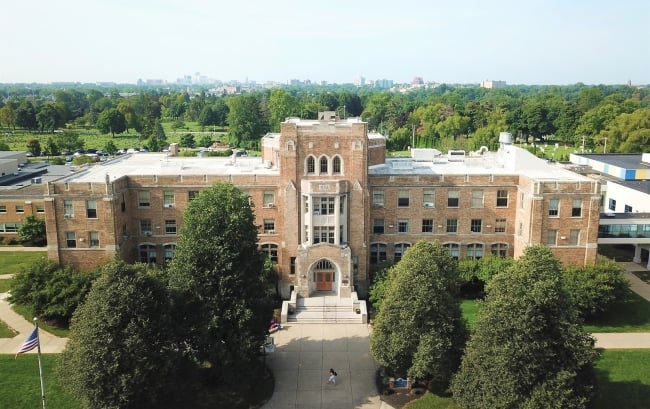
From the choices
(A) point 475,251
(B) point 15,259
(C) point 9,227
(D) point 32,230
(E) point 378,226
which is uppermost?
(E) point 378,226

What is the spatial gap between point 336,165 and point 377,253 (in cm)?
968

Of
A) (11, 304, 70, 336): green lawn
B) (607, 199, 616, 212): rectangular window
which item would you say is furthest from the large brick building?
(607, 199, 616, 212): rectangular window

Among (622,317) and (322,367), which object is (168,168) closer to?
(322,367)

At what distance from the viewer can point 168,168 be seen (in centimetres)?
5572

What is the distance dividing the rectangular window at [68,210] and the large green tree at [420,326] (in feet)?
95.5

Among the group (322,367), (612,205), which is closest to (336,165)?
(322,367)

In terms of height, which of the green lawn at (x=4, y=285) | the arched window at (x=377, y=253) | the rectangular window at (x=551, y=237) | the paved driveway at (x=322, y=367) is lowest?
the paved driveway at (x=322, y=367)

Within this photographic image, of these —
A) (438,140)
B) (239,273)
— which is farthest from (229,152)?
(239,273)

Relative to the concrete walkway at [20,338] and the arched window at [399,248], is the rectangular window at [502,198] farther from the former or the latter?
the concrete walkway at [20,338]

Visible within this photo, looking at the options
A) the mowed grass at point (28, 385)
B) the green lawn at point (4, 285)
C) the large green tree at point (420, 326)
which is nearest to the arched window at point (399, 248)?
the large green tree at point (420, 326)

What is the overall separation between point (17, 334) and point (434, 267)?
33004 millimetres

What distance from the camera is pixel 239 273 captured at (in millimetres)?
35250

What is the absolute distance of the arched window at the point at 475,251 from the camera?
5309cm

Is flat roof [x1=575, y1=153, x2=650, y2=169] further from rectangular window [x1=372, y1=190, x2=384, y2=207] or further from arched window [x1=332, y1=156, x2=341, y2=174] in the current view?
arched window [x1=332, y1=156, x2=341, y2=174]
